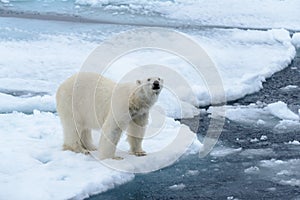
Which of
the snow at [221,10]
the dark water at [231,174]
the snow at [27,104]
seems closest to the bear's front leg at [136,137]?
the dark water at [231,174]

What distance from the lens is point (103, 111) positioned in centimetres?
458

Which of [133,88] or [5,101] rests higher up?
[133,88]

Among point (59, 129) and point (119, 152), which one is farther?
point (59, 129)

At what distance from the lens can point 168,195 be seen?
4176 millimetres

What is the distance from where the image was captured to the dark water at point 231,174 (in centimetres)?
420

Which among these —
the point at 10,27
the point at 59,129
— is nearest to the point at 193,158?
the point at 59,129

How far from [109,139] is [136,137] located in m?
0.26

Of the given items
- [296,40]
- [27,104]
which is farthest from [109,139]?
[296,40]

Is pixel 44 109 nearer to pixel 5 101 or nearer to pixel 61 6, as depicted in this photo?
pixel 5 101

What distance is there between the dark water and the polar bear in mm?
358

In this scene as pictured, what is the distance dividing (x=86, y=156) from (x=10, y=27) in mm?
6078

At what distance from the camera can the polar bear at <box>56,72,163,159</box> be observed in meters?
4.36

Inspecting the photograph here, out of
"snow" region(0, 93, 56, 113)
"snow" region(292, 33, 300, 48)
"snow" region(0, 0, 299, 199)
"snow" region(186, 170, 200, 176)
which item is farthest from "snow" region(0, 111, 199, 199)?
"snow" region(292, 33, 300, 48)

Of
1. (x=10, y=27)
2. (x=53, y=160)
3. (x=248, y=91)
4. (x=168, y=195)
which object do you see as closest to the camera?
(x=168, y=195)
